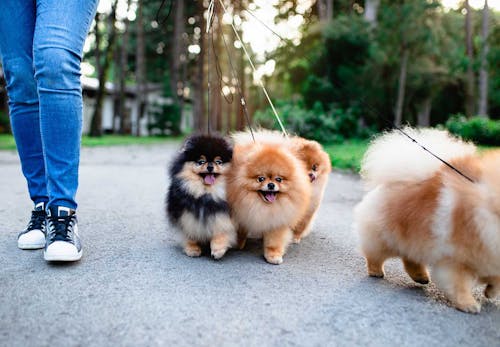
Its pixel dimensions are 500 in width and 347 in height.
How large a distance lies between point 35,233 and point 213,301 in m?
1.31

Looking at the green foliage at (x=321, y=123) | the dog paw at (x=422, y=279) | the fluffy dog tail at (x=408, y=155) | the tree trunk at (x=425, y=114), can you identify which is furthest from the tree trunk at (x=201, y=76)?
the dog paw at (x=422, y=279)

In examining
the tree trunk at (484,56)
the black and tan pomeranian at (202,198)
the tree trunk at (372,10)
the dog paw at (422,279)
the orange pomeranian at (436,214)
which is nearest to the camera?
the orange pomeranian at (436,214)

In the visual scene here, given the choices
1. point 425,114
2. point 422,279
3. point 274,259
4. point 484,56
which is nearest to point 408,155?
point 422,279

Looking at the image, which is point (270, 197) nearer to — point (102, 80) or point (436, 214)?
point (436, 214)

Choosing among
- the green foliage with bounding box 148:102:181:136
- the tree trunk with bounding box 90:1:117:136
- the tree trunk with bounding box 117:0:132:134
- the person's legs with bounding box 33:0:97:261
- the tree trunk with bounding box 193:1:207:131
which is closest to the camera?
the person's legs with bounding box 33:0:97:261

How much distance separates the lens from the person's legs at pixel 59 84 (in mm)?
2322

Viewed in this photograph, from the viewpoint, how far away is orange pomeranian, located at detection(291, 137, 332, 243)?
336 centimetres

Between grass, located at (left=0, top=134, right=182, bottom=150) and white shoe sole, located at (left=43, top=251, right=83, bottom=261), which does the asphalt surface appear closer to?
white shoe sole, located at (left=43, top=251, right=83, bottom=261)

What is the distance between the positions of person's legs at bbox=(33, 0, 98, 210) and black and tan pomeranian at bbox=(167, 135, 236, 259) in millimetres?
618

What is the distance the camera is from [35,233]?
2.60 meters

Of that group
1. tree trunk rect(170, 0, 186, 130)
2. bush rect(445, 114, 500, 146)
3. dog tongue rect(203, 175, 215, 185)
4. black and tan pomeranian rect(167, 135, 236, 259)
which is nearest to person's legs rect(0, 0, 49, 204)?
black and tan pomeranian rect(167, 135, 236, 259)

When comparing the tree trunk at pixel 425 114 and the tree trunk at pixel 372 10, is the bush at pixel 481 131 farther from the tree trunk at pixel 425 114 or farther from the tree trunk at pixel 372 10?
the tree trunk at pixel 372 10

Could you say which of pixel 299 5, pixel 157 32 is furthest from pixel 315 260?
pixel 157 32

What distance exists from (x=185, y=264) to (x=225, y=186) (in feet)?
1.82
